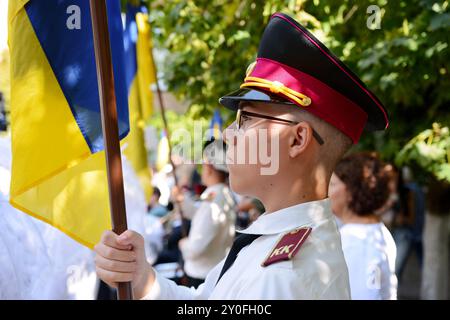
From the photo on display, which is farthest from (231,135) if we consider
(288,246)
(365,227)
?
(365,227)

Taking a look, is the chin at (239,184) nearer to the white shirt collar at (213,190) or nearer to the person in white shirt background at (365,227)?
the person in white shirt background at (365,227)

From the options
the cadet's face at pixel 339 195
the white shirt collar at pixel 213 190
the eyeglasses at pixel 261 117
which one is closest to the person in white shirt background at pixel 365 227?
the cadet's face at pixel 339 195

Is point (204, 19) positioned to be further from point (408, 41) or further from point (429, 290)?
point (429, 290)

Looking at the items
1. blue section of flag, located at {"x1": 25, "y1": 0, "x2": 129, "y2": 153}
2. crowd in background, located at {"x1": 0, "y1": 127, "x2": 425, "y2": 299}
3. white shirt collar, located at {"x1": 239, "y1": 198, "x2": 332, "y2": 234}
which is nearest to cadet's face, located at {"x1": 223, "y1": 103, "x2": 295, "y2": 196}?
white shirt collar, located at {"x1": 239, "y1": 198, "x2": 332, "y2": 234}

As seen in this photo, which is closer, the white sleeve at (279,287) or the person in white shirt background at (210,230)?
the white sleeve at (279,287)

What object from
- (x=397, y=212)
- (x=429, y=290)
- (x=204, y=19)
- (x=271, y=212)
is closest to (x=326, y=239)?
(x=271, y=212)

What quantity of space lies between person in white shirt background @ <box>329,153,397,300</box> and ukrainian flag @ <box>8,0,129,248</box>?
1.58m

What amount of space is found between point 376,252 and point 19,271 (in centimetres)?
180

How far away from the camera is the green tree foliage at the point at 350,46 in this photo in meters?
3.92

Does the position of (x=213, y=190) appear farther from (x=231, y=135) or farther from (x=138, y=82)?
(x=231, y=135)

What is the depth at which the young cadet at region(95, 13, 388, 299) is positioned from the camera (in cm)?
187

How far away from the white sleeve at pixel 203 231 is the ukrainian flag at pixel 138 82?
59 cm

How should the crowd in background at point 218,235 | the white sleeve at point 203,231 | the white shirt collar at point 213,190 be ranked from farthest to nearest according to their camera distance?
the white shirt collar at point 213,190 < the white sleeve at point 203,231 < the crowd in background at point 218,235

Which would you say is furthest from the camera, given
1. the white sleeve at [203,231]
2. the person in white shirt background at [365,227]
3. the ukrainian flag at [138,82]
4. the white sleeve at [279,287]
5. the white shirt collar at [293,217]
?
the white sleeve at [203,231]
